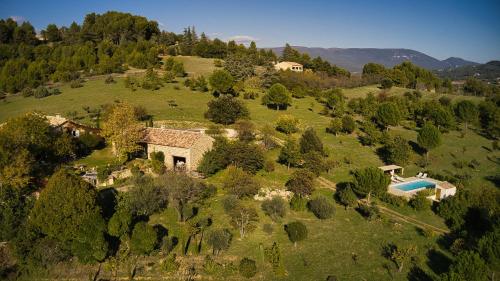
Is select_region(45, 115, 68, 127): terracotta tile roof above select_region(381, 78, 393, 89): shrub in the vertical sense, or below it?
below

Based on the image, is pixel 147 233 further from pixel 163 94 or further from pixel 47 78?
pixel 47 78

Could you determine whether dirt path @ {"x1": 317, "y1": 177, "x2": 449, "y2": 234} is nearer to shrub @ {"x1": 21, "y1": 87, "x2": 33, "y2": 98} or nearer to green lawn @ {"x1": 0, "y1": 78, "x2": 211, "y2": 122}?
green lawn @ {"x1": 0, "y1": 78, "x2": 211, "y2": 122}

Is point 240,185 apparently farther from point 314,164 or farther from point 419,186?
point 419,186

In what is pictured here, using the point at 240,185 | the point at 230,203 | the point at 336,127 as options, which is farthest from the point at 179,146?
the point at 336,127

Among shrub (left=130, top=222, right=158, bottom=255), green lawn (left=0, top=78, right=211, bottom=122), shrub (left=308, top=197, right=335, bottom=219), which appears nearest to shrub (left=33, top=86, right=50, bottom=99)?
green lawn (left=0, top=78, right=211, bottom=122)

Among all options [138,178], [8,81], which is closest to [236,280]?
[138,178]

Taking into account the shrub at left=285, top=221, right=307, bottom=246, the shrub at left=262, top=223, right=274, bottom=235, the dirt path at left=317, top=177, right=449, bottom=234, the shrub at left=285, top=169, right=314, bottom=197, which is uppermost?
the shrub at left=285, top=169, right=314, bottom=197
